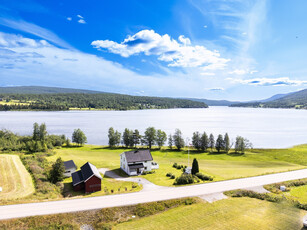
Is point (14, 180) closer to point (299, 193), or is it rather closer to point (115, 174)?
point (115, 174)

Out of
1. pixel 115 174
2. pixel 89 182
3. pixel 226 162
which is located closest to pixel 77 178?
pixel 89 182

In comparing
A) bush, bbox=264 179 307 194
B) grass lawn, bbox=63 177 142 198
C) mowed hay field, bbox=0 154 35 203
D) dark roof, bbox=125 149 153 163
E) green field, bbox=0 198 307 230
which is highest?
dark roof, bbox=125 149 153 163

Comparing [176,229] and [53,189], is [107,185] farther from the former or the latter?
[176,229]

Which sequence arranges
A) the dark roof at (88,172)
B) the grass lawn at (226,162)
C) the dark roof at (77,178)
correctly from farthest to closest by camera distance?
the grass lawn at (226,162) < the dark roof at (77,178) < the dark roof at (88,172)

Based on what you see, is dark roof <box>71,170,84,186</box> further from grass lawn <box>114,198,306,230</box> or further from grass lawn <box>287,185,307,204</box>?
grass lawn <box>287,185,307,204</box>

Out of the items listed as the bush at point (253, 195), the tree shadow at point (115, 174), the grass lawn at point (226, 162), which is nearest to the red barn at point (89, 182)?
the tree shadow at point (115, 174)

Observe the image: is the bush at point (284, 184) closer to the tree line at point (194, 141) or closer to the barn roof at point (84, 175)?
the barn roof at point (84, 175)

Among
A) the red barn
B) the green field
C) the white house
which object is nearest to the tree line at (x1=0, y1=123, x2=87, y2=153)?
the white house
